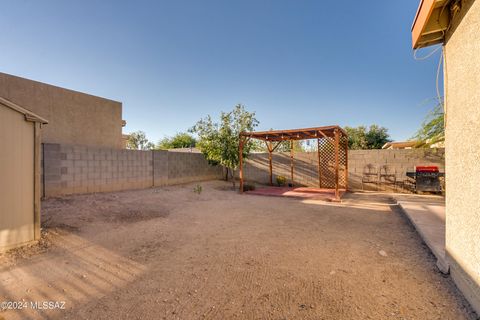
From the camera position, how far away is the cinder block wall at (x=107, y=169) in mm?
5879

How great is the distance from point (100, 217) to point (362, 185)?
9171mm

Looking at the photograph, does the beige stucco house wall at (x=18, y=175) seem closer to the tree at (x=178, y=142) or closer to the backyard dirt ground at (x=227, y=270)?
the backyard dirt ground at (x=227, y=270)

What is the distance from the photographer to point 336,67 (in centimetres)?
1001

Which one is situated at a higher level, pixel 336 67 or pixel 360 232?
pixel 336 67

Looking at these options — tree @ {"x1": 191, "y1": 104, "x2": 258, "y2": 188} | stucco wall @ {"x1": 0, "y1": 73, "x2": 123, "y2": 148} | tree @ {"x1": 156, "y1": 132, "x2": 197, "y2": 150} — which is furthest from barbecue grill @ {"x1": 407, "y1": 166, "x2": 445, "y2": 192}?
tree @ {"x1": 156, "y1": 132, "x2": 197, "y2": 150}

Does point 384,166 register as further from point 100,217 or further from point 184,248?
point 100,217

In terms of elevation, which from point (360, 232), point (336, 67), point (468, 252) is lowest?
point (360, 232)

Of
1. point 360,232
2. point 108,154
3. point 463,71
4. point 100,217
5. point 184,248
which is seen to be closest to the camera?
point 463,71

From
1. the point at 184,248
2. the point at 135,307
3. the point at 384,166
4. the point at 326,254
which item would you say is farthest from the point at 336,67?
the point at 135,307

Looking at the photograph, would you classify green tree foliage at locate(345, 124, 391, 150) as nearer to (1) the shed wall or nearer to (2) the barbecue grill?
(2) the barbecue grill

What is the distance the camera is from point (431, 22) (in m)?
2.23

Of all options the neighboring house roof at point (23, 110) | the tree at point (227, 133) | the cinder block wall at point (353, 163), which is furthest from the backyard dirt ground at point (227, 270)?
the tree at point (227, 133)

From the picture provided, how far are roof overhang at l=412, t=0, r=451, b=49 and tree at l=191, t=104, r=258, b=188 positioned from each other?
7.07m

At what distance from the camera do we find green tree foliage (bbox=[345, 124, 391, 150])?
857 inches
